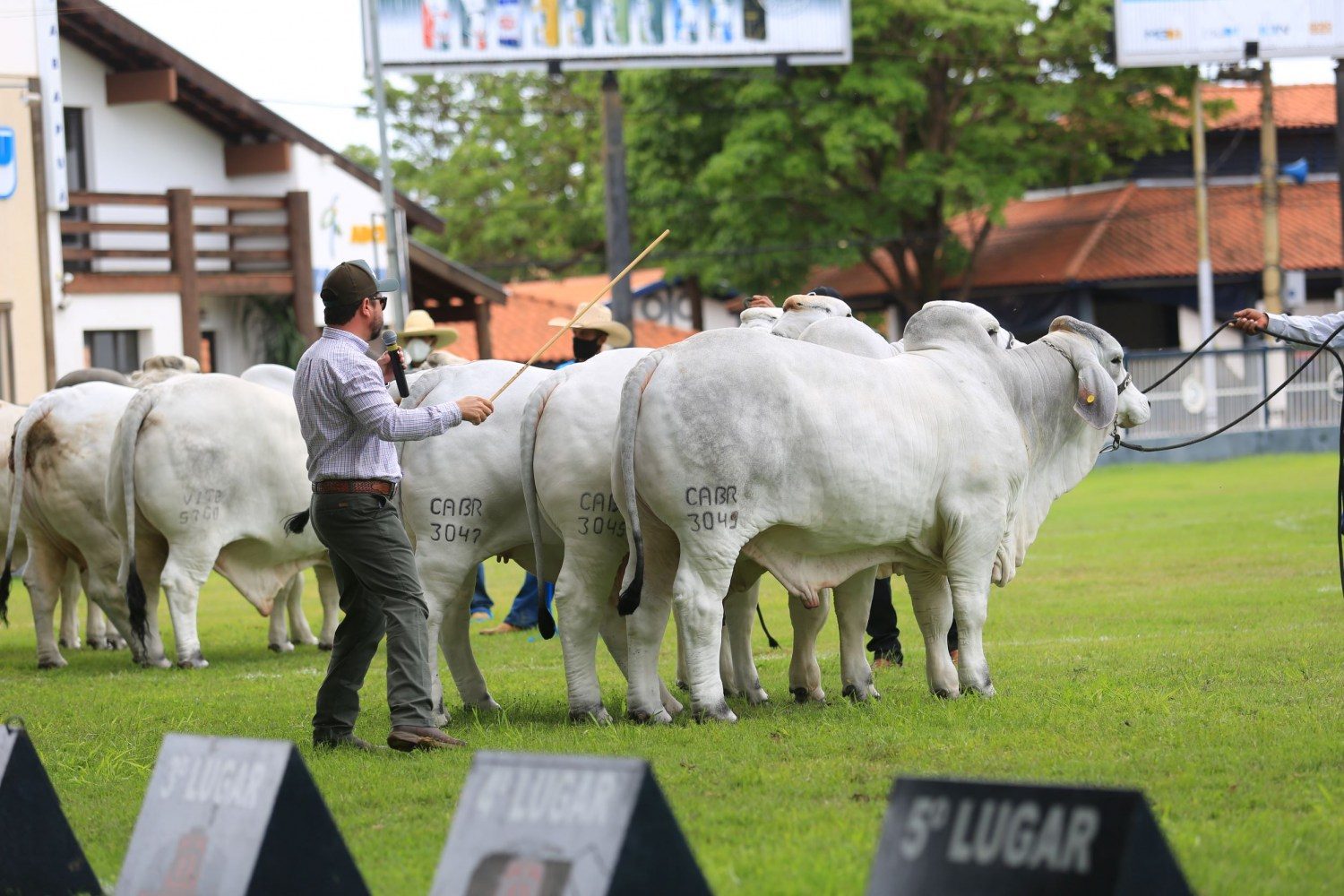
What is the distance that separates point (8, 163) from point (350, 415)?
66.7 ft

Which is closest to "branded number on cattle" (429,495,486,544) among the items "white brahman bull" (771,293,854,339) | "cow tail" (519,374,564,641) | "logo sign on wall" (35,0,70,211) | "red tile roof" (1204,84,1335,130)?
"cow tail" (519,374,564,641)

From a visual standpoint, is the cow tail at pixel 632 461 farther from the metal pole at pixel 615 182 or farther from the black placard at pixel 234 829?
the metal pole at pixel 615 182

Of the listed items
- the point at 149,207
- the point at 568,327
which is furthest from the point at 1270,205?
the point at 568,327

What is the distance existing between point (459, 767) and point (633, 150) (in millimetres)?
36456

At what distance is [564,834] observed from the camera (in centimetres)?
454

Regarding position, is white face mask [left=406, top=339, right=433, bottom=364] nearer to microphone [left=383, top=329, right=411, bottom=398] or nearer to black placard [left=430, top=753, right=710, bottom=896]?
microphone [left=383, top=329, right=411, bottom=398]

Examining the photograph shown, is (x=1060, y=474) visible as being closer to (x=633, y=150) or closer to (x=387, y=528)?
(x=387, y=528)

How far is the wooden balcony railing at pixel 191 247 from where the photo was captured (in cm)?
2833

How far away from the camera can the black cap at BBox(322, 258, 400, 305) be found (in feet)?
27.5

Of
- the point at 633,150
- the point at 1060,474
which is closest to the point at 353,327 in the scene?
the point at 1060,474

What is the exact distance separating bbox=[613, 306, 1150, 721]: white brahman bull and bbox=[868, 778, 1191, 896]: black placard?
4.17 meters

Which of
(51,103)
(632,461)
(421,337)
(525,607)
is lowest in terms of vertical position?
(525,607)

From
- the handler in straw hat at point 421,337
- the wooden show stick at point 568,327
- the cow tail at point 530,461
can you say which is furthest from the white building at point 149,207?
the cow tail at point 530,461

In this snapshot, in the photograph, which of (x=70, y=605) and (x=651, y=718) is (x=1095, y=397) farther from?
(x=70, y=605)
